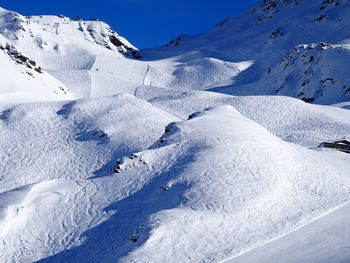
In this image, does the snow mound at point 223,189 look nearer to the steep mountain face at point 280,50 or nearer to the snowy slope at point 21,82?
the snowy slope at point 21,82

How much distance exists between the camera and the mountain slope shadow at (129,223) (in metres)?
13.1

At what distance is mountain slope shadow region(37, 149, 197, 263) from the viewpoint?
13055 mm

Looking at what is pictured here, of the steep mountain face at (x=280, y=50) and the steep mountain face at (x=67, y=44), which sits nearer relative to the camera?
the steep mountain face at (x=280, y=50)

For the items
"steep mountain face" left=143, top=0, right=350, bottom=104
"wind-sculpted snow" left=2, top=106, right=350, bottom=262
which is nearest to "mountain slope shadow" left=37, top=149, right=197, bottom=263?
"wind-sculpted snow" left=2, top=106, right=350, bottom=262

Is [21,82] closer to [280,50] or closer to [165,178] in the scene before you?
[165,178]

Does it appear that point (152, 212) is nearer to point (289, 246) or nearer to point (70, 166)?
point (289, 246)

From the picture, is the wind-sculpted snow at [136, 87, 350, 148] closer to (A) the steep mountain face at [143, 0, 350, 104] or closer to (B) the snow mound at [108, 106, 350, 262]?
(B) the snow mound at [108, 106, 350, 262]

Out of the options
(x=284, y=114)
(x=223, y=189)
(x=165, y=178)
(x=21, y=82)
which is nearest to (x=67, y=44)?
(x=21, y=82)

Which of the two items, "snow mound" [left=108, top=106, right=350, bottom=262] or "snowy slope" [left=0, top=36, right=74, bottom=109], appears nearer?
"snow mound" [left=108, top=106, right=350, bottom=262]

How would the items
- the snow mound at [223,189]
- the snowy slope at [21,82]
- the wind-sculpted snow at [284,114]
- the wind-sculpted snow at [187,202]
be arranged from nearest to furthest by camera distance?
the snow mound at [223,189] < the wind-sculpted snow at [187,202] < the snowy slope at [21,82] < the wind-sculpted snow at [284,114]

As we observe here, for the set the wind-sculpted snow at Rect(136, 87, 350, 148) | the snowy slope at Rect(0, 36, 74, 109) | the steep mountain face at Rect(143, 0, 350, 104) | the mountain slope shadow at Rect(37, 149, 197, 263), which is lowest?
the mountain slope shadow at Rect(37, 149, 197, 263)

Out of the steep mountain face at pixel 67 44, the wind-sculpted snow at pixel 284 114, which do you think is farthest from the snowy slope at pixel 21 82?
the wind-sculpted snow at pixel 284 114

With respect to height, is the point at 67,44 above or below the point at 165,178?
above

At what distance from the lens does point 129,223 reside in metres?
14.3
